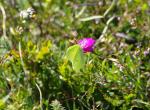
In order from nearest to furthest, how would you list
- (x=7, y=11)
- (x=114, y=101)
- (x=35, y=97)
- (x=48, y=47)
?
1. (x=114, y=101)
2. (x=35, y=97)
3. (x=48, y=47)
4. (x=7, y=11)

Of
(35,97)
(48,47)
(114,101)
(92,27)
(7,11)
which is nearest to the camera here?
(114,101)

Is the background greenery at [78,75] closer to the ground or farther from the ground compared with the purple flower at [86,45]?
closer to the ground

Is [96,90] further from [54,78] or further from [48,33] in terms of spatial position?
[48,33]

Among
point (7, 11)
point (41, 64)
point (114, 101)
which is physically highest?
point (7, 11)

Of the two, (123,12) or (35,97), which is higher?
(123,12)

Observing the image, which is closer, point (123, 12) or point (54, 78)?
point (54, 78)

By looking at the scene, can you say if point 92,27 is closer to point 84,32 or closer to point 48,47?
point 84,32

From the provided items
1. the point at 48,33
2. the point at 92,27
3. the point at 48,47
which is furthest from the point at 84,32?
the point at 48,47
